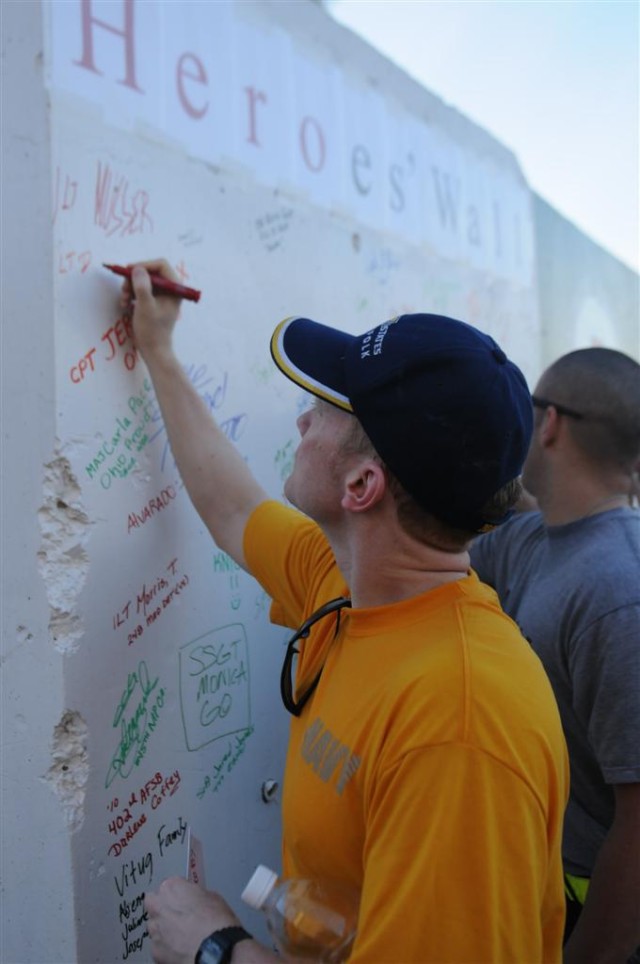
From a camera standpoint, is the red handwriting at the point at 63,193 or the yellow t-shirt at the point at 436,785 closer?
the yellow t-shirt at the point at 436,785

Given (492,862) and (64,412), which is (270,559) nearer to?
(64,412)

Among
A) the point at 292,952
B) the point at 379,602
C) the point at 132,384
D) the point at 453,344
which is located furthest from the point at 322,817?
the point at 132,384

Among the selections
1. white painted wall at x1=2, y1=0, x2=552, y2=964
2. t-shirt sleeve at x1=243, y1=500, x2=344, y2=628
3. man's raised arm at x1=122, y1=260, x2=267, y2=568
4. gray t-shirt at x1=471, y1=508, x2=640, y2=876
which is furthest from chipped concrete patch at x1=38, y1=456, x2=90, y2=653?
gray t-shirt at x1=471, y1=508, x2=640, y2=876

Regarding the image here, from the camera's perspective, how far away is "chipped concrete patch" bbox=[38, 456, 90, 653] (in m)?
1.56

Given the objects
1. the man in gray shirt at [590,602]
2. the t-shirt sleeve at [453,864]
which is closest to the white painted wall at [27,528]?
the t-shirt sleeve at [453,864]

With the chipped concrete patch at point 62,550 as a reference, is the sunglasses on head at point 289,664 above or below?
below

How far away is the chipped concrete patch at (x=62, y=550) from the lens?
5.13ft

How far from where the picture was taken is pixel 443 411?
1097 millimetres

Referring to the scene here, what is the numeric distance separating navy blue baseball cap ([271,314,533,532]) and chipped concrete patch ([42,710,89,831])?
3.01ft

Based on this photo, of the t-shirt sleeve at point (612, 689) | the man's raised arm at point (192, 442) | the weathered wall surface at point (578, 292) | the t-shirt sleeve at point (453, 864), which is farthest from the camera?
the weathered wall surface at point (578, 292)

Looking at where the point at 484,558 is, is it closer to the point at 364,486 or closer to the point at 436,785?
the point at 364,486

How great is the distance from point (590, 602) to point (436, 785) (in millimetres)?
864

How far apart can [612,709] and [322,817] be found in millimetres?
758

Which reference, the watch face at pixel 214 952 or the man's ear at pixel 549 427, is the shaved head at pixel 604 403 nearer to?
the man's ear at pixel 549 427
